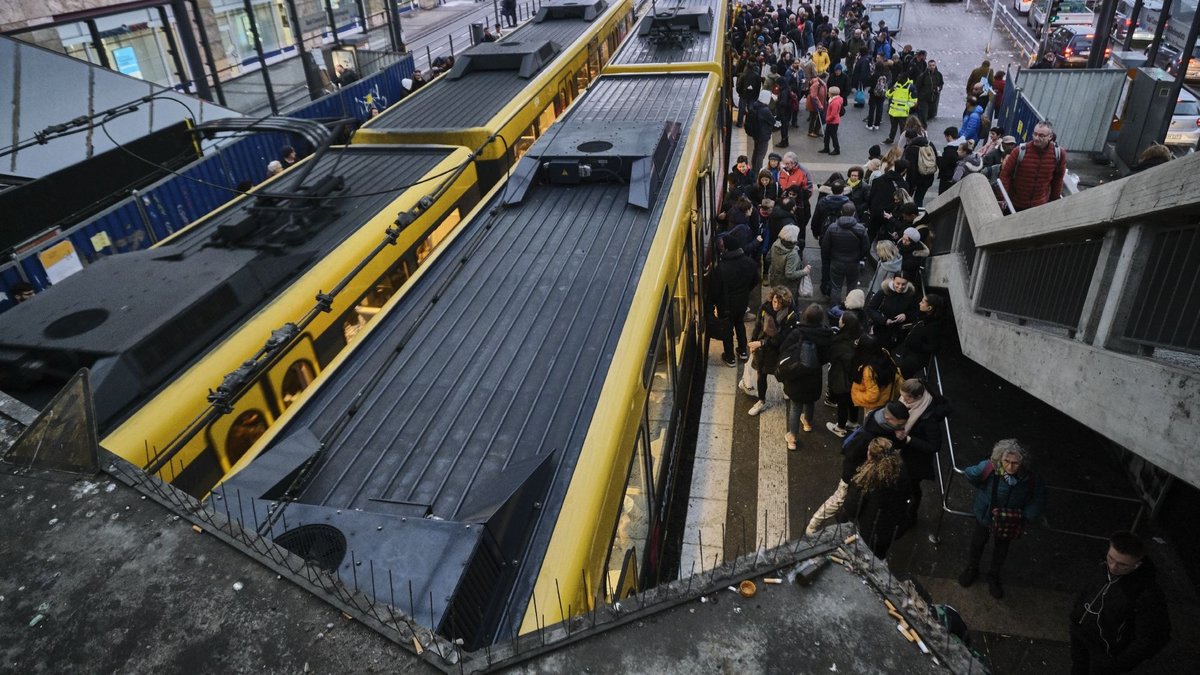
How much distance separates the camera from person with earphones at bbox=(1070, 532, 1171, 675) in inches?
158

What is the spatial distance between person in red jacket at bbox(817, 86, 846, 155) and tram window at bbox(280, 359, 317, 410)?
12.9 metres

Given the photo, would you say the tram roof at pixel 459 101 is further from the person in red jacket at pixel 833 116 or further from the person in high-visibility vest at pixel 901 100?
the person in high-visibility vest at pixel 901 100

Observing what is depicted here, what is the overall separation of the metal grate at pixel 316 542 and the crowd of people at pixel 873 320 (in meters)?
2.62

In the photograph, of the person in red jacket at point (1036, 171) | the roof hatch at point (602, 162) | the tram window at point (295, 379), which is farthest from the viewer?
the person in red jacket at point (1036, 171)

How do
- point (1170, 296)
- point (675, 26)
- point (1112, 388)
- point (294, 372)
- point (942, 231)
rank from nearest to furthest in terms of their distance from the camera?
point (1170, 296), point (1112, 388), point (294, 372), point (942, 231), point (675, 26)

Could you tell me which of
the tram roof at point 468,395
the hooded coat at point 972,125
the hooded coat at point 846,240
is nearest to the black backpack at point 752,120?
the hooded coat at point 972,125

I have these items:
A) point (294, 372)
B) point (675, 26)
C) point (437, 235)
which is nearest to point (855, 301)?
point (437, 235)

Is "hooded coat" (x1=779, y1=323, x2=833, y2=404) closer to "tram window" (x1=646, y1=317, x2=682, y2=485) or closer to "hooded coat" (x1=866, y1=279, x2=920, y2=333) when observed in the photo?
"hooded coat" (x1=866, y1=279, x2=920, y2=333)

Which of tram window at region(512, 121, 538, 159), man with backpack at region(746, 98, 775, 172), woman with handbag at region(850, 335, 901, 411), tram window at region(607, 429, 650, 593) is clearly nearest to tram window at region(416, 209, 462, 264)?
tram window at region(512, 121, 538, 159)

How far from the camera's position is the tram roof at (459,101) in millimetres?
9859

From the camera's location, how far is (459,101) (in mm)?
10742

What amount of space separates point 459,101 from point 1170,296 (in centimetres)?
920

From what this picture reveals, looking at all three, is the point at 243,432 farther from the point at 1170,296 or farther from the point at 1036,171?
the point at 1036,171

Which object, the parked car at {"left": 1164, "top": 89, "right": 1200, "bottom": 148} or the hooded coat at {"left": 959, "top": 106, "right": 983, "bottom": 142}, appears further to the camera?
the parked car at {"left": 1164, "top": 89, "right": 1200, "bottom": 148}
